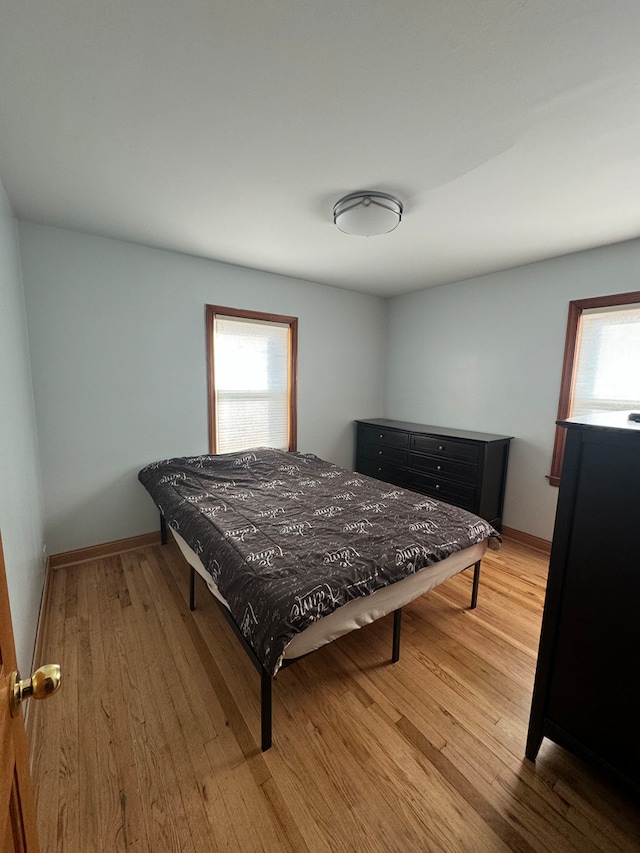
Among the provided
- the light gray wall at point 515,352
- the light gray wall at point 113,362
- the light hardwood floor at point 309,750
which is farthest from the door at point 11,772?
the light gray wall at point 515,352

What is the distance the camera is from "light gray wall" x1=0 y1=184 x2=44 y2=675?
1.45 m

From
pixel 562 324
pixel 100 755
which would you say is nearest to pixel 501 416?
pixel 562 324

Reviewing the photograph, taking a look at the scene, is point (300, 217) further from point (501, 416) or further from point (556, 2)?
point (501, 416)

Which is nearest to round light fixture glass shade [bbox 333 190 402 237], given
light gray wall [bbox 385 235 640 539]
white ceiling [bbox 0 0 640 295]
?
white ceiling [bbox 0 0 640 295]

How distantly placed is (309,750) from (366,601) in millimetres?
561

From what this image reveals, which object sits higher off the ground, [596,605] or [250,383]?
[250,383]

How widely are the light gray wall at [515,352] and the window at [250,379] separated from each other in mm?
1562

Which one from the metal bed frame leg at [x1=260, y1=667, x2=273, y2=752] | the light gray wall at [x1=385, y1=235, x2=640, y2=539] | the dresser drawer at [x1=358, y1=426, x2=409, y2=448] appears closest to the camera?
the metal bed frame leg at [x1=260, y1=667, x2=273, y2=752]

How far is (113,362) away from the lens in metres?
2.62

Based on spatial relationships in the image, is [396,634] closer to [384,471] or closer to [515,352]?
[384,471]

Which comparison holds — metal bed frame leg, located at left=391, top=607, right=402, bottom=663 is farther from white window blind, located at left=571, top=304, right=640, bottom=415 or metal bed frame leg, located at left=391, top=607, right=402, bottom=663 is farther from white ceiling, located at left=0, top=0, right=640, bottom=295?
white window blind, located at left=571, top=304, right=640, bottom=415

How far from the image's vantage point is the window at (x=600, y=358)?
2494 millimetres

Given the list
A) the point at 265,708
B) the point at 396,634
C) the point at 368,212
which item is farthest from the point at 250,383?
the point at 265,708

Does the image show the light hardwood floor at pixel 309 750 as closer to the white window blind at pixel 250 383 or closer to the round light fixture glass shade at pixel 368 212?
the white window blind at pixel 250 383
